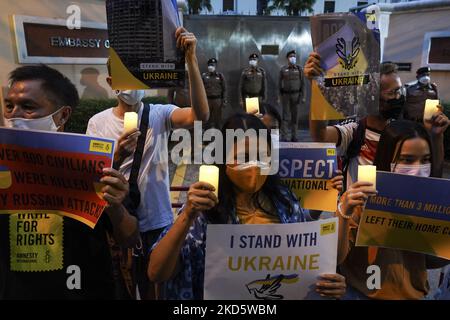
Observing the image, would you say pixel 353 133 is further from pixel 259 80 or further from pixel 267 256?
pixel 259 80

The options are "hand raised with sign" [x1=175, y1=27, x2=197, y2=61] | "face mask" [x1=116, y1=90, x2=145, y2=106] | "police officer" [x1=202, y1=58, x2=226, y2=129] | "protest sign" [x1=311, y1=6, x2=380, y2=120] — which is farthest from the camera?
"police officer" [x1=202, y1=58, x2=226, y2=129]

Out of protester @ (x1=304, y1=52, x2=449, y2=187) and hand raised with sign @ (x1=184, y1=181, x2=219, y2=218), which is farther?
protester @ (x1=304, y1=52, x2=449, y2=187)

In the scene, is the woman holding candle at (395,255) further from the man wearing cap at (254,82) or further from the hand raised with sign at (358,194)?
the man wearing cap at (254,82)

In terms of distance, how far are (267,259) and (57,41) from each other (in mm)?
6225

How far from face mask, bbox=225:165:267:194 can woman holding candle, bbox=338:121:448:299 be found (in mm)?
352

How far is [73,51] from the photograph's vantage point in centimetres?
670

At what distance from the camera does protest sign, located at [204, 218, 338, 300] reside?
1.44 meters

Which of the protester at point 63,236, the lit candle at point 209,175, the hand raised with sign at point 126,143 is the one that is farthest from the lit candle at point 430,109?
the protester at point 63,236

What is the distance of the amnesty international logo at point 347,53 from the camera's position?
1.88 m

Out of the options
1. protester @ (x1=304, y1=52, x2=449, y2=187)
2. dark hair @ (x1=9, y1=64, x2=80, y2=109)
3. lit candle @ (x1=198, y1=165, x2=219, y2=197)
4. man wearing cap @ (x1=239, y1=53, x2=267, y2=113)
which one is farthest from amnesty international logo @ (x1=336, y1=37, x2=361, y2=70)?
man wearing cap @ (x1=239, y1=53, x2=267, y2=113)

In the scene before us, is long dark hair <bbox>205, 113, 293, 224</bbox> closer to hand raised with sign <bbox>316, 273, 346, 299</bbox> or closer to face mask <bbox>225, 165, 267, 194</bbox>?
face mask <bbox>225, 165, 267, 194</bbox>

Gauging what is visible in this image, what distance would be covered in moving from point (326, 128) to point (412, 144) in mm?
644
